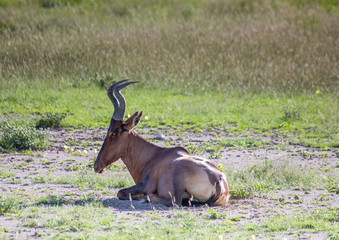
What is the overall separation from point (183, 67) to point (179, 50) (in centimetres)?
151

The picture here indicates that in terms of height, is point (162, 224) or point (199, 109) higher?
point (162, 224)

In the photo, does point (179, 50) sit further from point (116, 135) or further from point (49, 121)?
point (116, 135)

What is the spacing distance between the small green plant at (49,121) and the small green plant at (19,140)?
1.55 metres

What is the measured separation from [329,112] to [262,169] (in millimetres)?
5326

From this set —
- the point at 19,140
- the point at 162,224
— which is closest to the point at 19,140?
the point at 19,140

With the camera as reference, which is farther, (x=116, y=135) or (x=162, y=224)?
(x=116, y=135)

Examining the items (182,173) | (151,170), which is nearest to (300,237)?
(182,173)

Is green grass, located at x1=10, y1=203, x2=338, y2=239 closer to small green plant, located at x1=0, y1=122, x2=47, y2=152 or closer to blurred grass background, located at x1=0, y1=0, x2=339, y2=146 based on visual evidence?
small green plant, located at x1=0, y1=122, x2=47, y2=152

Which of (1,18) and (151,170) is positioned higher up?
(1,18)

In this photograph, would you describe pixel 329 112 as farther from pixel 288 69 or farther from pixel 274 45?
pixel 274 45

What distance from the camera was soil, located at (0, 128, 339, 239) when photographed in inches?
283

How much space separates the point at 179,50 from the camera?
18422 mm

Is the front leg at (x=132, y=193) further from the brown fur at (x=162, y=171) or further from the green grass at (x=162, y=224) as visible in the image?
the green grass at (x=162, y=224)

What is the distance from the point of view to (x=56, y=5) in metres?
24.3
